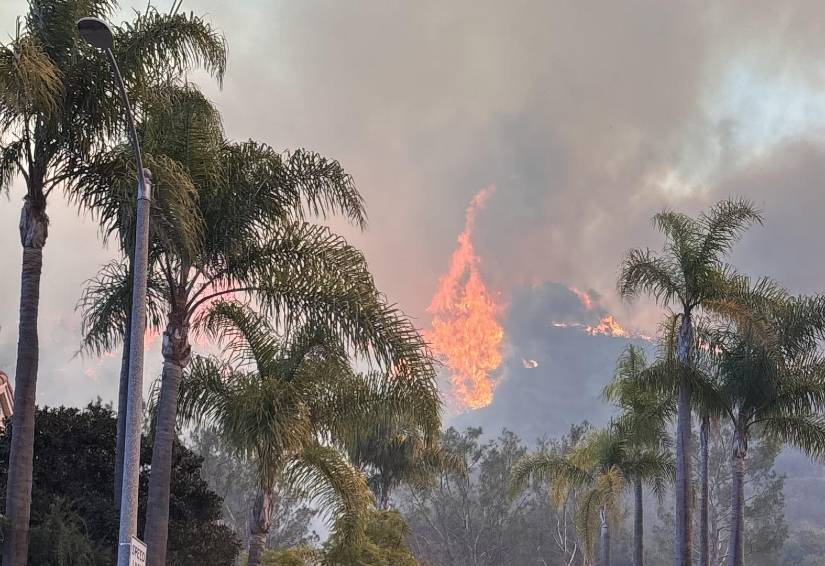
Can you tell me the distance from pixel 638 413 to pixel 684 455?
671cm

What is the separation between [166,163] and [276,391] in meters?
4.60

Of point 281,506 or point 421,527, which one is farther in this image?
point 421,527

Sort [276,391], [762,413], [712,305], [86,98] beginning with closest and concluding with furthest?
[86,98]
[276,391]
[712,305]
[762,413]

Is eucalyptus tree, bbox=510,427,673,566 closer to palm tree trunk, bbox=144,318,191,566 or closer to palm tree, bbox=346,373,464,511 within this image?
palm tree, bbox=346,373,464,511

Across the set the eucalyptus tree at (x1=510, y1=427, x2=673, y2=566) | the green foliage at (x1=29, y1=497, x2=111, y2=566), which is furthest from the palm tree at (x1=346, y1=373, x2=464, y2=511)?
the green foliage at (x1=29, y1=497, x2=111, y2=566)

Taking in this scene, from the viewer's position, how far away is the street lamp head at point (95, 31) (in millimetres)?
10531

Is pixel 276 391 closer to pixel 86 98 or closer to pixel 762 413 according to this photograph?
pixel 86 98

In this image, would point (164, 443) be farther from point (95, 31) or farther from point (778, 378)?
point (778, 378)

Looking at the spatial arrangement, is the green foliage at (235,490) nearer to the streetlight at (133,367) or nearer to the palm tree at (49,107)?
the palm tree at (49,107)

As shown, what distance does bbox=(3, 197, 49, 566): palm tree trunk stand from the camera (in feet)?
45.2

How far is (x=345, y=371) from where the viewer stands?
64.6ft

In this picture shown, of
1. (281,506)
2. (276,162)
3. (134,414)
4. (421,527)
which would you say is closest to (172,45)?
(276,162)

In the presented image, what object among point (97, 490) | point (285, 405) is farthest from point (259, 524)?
point (285, 405)

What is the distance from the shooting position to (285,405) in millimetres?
17016
